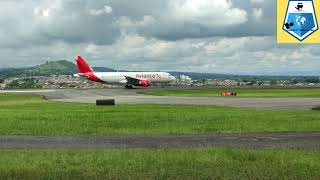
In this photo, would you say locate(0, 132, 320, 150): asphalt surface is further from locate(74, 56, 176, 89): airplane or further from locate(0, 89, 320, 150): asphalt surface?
locate(74, 56, 176, 89): airplane

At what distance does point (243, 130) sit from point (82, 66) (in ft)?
390

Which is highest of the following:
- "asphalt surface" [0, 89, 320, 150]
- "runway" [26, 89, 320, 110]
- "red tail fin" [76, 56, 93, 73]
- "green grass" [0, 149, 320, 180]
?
"red tail fin" [76, 56, 93, 73]

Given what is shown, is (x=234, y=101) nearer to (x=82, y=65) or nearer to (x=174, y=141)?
(x=174, y=141)

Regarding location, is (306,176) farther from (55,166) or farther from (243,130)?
(243,130)

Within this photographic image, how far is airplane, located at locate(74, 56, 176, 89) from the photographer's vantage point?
129 meters

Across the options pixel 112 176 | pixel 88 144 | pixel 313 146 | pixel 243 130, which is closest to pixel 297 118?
pixel 243 130

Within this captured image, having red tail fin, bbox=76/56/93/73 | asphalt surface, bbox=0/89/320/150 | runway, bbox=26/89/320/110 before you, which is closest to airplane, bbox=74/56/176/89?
red tail fin, bbox=76/56/93/73

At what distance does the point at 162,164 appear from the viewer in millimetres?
12844

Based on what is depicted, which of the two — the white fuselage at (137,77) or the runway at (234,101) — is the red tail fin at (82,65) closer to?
the white fuselage at (137,77)

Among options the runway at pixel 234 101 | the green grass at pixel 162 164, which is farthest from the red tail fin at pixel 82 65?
the green grass at pixel 162 164

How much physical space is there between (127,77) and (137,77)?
4.23 meters

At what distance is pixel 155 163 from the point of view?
1304 cm

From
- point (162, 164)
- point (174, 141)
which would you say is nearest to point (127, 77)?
point (174, 141)

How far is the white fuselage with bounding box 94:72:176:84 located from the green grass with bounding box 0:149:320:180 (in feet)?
379
